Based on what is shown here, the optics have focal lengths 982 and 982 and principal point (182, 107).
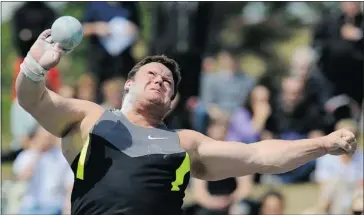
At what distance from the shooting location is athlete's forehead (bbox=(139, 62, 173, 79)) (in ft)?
21.0

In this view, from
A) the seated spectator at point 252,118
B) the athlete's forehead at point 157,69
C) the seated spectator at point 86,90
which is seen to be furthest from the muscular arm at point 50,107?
the seated spectator at point 252,118

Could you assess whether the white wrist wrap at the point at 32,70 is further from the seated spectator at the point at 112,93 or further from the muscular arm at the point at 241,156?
the seated spectator at the point at 112,93

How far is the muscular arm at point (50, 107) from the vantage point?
575 centimetres

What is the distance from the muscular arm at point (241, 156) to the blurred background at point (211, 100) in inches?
Answer: 149

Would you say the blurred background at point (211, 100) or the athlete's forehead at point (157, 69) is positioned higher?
the athlete's forehead at point (157, 69)

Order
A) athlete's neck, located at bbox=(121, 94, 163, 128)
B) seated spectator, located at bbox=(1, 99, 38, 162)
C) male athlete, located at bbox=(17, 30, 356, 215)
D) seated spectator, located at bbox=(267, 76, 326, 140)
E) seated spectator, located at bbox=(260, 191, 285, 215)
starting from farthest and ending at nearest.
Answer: seated spectator, located at bbox=(267, 76, 326, 140) → seated spectator, located at bbox=(1, 99, 38, 162) → seated spectator, located at bbox=(260, 191, 285, 215) → athlete's neck, located at bbox=(121, 94, 163, 128) → male athlete, located at bbox=(17, 30, 356, 215)

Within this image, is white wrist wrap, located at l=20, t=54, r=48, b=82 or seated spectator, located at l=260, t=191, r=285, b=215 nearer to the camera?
white wrist wrap, located at l=20, t=54, r=48, b=82

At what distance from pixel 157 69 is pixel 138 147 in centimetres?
65

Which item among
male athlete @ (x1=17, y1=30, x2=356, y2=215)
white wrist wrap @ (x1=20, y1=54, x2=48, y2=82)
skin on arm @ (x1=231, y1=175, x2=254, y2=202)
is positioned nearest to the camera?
white wrist wrap @ (x1=20, y1=54, x2=48, y2=82)

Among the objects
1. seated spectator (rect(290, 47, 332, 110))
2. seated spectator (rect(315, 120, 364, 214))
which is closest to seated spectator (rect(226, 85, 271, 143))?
seated spectator (rect(290, 47, 332, 110))

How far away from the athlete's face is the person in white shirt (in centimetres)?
417

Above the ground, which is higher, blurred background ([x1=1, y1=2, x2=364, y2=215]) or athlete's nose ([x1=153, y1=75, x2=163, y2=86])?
athlete's nose ([x1=153, y1=75, x2=163, y2=86])

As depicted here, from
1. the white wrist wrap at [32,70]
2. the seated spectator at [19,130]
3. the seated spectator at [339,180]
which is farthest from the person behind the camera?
the seated spectator at [19,130]

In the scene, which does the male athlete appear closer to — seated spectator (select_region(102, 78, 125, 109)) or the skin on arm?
the skin on arm
